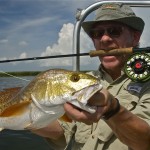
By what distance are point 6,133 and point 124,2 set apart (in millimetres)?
8178

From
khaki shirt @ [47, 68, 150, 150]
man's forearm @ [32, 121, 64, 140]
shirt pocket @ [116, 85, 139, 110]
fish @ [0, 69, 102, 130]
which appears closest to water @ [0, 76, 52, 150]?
man's forearm @ [32, 121, 64, 140]

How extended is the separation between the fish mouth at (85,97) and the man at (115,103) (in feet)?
0.68

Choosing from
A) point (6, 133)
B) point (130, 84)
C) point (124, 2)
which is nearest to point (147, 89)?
point (130, 84)

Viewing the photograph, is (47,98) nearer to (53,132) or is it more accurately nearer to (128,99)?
(128,99)

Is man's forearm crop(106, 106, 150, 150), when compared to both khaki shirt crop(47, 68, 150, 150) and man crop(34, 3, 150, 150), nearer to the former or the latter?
man crop(34, 3, 150, 150)

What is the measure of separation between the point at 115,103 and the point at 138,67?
46.2 inches

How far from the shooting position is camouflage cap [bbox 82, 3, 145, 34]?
4.30 metres

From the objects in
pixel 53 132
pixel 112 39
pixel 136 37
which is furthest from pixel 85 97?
pixel 136 37

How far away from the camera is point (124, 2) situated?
4773mm

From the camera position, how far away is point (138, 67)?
12.8 feet

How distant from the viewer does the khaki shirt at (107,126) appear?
365 centimetres

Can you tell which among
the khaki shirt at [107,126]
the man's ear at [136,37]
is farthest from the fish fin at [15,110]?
the man's ear at [136,37]

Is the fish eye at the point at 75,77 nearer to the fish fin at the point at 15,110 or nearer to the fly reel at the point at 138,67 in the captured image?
the fish fin at the point at 15,110

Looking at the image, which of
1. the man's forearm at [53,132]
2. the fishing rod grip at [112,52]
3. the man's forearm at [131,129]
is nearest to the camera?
the man's forearm at [131,129]
